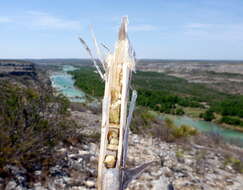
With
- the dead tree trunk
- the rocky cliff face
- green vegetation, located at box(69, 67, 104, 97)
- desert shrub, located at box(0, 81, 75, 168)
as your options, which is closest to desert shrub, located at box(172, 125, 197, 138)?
desert shrub, located at box(0, 81, 75, 168)

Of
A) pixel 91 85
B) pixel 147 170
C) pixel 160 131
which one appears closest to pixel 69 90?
pixel 91 85

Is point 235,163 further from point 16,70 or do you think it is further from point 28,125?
point 16,70

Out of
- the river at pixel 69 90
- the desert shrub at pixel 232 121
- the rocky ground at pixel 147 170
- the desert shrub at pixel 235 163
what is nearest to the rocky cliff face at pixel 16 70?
the river at pixel 69 90

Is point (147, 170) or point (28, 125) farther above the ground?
point (28, 125)

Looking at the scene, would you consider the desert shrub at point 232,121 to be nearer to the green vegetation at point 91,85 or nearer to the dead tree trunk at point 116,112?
the green vegetation at point 91,85

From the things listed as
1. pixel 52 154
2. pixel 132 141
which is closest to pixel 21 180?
pixel 52 154
